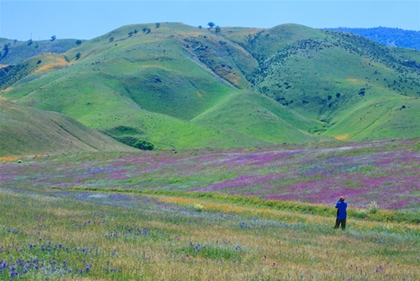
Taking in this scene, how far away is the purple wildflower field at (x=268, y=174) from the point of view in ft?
121

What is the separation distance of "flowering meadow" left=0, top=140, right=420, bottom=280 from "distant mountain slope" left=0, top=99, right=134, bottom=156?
59.8m

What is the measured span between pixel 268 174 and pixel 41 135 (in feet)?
243

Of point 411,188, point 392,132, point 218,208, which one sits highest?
point 392,132

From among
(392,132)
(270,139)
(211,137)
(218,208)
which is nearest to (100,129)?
(211,137)

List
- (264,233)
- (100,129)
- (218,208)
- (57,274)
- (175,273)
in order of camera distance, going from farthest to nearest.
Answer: (100,129) < (218,208) < (264,233) < (175,273) < (57,274)

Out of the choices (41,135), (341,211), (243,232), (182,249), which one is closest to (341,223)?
(341,211)

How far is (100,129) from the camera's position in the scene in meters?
151

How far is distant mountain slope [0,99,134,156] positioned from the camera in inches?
3986

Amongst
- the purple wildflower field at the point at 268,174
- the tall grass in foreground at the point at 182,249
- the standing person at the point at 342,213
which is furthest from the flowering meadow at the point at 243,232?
the standing person at the point at 342,213

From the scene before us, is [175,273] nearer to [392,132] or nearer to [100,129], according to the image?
[100,129]

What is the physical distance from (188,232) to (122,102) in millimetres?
176047

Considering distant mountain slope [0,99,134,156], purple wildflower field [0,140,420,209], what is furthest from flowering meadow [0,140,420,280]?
distant mountain slope [0,99,134,156]

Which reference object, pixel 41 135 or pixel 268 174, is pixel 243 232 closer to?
pixel 268 174

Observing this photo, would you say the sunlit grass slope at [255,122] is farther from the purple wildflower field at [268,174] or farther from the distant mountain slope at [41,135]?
the purple wildflower field at [268,174]
